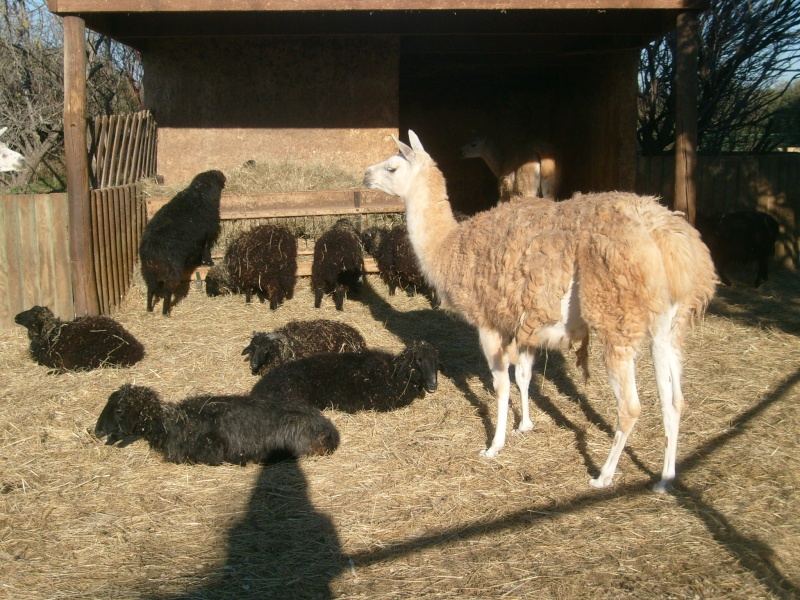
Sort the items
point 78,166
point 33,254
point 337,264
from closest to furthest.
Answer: point 78,166
point 33,254
point 337,264

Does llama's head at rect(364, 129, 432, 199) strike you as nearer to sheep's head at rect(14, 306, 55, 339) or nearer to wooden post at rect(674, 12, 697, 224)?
wooden post at rect(674, 12, 697, 224)

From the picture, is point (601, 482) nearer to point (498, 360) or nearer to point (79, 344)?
point (498, 360)

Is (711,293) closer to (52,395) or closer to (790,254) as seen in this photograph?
(52,395)

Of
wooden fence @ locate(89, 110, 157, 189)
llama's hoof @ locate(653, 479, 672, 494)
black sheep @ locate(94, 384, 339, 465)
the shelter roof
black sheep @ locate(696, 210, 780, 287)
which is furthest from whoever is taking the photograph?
black sheep @ locate(696, 210, 780, 287)

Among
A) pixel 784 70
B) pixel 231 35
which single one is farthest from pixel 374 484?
pixel 784 70

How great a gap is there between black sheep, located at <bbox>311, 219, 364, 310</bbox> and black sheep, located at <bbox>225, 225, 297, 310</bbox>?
343 mm

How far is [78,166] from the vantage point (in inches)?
325

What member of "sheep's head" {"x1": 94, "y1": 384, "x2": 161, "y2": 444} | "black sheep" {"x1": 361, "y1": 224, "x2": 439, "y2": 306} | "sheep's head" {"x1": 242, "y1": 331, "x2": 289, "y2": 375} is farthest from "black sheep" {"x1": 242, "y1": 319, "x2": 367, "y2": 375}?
"black sheep" {"x1": 361, "y1": 224, "x2": 439, "y2": 306}

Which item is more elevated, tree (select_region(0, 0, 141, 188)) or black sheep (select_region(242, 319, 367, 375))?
tree (select_region(0, 0, 141, 188))

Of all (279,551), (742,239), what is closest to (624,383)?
(279,551)

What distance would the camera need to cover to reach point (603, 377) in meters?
7.25

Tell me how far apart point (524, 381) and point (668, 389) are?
149cm

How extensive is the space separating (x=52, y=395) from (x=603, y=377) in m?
5.06

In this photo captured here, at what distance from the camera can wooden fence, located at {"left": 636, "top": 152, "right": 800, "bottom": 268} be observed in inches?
467
